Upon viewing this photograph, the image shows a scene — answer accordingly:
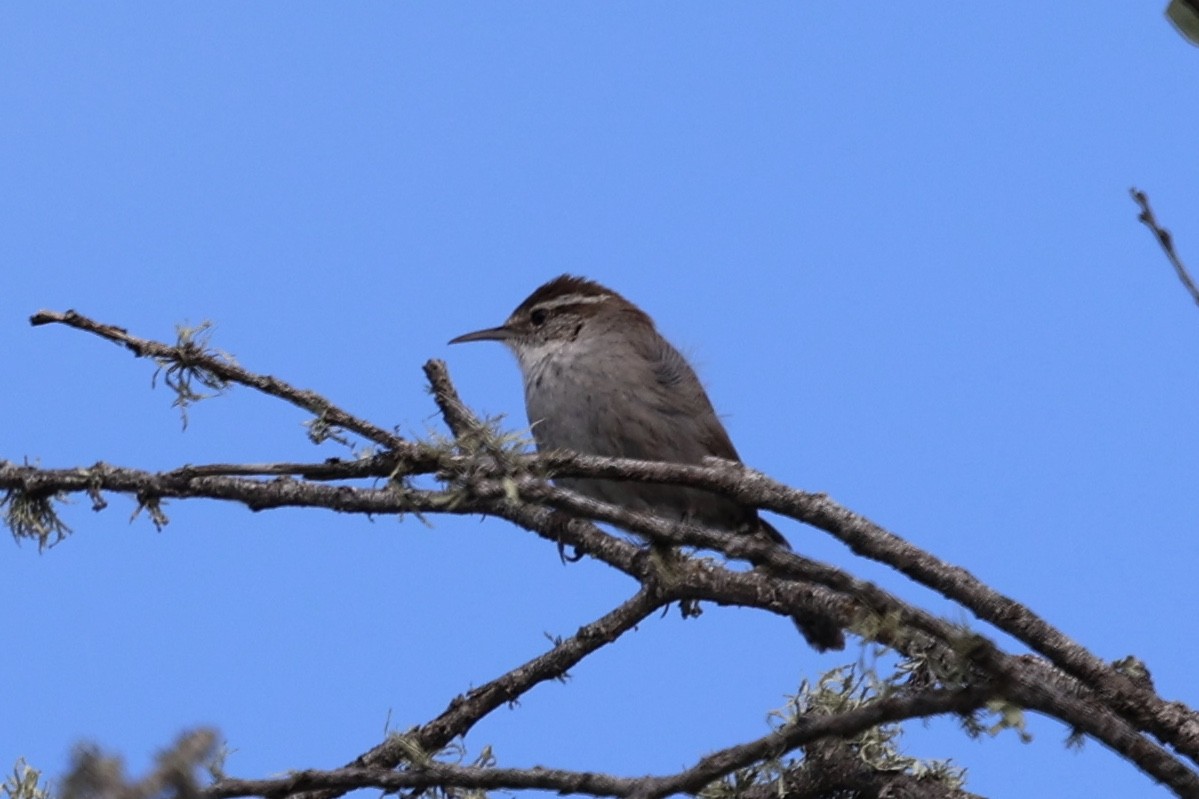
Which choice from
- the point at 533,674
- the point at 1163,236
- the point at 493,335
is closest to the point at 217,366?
the point at 533,674

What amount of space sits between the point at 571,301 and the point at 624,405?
1105 millimetres

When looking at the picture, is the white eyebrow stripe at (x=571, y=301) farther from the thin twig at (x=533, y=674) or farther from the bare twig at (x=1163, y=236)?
the bare twig at (x=1163, y=236)

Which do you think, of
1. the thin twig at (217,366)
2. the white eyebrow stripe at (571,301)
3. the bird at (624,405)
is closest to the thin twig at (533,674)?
the thin twig at (217,366)

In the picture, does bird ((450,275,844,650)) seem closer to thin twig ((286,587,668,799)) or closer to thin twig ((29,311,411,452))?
thin twig ((286,587,668,799))

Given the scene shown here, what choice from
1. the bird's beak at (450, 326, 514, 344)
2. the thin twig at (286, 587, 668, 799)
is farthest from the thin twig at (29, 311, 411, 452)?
the bird's beak at (450, 326, 514, 344)

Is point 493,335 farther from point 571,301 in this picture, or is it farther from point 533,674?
point 533,674

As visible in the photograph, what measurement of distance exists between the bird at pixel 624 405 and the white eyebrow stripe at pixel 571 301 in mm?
25

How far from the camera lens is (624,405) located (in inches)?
264

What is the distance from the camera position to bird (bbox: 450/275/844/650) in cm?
656

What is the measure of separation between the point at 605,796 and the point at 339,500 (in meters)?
0.87

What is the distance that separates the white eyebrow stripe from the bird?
2 cm

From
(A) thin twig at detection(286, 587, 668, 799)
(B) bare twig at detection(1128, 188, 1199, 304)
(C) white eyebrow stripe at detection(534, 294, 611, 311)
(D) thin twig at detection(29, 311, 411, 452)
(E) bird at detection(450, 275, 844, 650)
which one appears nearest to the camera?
(B) bare twig at detection(1128, 188, 1199, 304)

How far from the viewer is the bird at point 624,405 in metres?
6.56

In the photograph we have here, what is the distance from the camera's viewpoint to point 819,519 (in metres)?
3.28
